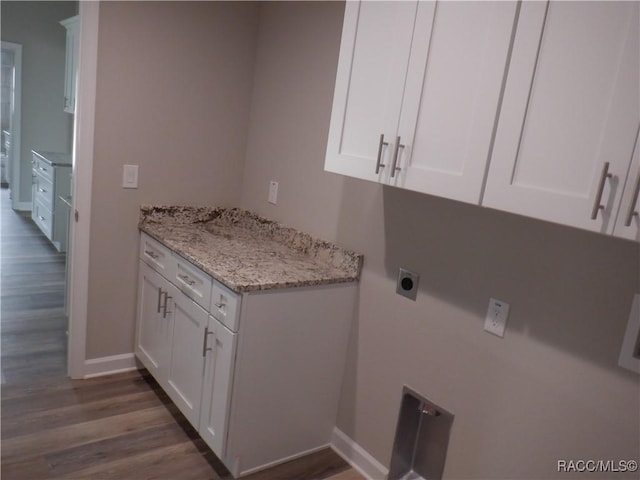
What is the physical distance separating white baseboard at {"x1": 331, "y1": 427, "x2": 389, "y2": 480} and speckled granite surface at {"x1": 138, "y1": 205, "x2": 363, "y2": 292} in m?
0.76

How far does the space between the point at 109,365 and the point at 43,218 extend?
3138mm

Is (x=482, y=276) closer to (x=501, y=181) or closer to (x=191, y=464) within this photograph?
(x=501, y=181)

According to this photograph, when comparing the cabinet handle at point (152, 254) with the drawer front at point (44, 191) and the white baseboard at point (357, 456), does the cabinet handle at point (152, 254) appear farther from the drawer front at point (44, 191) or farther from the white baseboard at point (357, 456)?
the drawer front at point (44, 191)

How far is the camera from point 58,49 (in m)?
6.19

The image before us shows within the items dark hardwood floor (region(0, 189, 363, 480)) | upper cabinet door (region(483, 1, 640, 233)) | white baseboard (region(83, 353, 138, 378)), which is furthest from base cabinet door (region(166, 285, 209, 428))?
upper cabinet door (region(483, 1, 640, 233))

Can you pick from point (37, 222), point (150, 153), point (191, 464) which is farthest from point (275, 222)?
point (37, 222)

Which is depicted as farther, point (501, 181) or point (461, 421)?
point (461, 421)

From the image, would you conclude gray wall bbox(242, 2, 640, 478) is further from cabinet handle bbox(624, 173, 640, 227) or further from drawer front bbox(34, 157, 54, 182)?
drawer front bbox(34, 157, 54, 182)

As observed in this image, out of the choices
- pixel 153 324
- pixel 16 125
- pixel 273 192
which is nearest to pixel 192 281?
pixel 153 324

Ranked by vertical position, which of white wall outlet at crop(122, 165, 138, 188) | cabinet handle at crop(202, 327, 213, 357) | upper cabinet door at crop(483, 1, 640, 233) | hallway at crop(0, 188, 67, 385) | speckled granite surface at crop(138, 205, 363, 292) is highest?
upper cabinet door at crop(483, 1, 640, 233)

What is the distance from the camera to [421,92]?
156 centimetres

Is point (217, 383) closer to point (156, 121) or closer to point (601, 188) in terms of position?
point (156, 121)

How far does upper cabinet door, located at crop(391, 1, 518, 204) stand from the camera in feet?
4.50

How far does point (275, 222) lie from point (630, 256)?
1723mm
